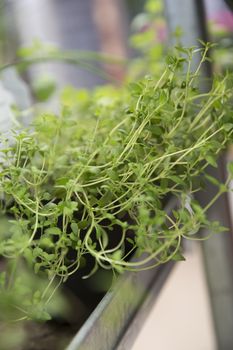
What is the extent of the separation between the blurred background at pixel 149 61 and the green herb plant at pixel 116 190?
0.09 m

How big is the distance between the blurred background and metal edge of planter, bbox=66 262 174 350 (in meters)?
0.04

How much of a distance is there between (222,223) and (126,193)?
37 cm

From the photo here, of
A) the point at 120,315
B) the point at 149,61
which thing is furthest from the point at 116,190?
the point at 149,61

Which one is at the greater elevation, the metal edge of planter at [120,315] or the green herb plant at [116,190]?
the green herb plant at [116,190]

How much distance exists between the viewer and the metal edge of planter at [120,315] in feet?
1.36

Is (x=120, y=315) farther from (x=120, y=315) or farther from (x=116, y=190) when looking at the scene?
(x=116, y=190)

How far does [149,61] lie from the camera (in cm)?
142

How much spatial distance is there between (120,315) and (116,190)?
12 centimetres

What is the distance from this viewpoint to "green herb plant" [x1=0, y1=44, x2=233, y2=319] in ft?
1.41

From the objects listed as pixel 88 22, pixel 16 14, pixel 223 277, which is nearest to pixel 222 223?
pixel 223 277

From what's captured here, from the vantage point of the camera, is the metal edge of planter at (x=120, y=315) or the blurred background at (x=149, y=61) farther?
the blurred background at (x=149, y=61)

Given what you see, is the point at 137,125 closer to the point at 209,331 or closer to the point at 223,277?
the point at 223,277

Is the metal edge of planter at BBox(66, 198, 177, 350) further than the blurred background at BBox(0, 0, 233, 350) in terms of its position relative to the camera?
No

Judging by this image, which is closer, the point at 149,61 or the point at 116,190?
the point at 116,190
